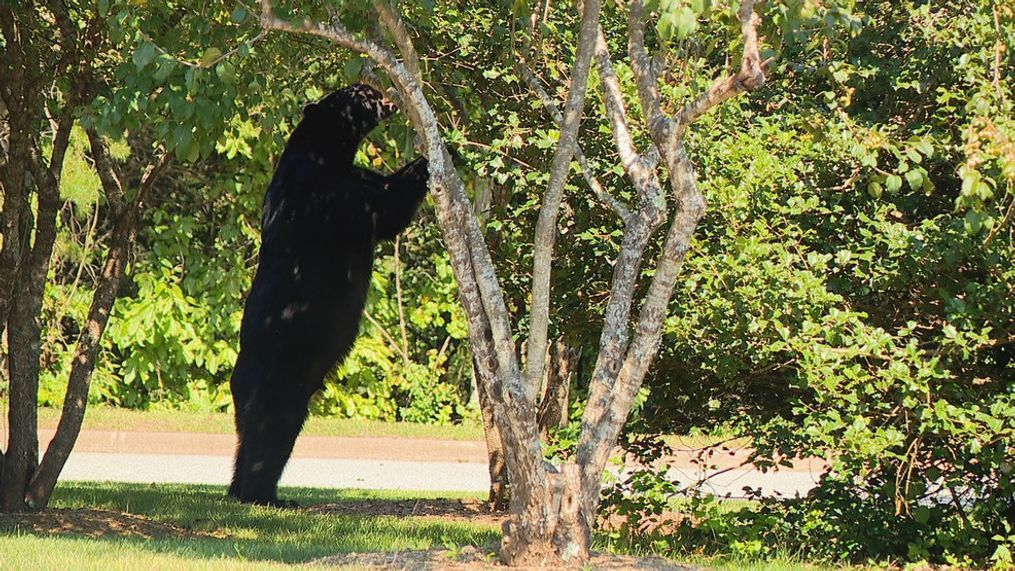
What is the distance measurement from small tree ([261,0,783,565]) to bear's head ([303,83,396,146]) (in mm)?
2509

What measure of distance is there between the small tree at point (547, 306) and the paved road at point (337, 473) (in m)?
6.44

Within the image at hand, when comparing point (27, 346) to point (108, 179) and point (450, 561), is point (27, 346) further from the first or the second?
point (450, 561)

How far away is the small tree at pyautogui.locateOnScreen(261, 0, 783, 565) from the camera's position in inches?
197

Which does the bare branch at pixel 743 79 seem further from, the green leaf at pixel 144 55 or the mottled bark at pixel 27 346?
the mottled bark at pixel 27 346

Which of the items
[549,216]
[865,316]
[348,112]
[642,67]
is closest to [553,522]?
[549,216]

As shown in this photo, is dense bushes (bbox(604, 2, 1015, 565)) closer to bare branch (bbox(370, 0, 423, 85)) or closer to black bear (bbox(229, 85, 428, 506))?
bare branch (bbox(370, 0, 423, 85))

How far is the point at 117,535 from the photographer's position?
674 cm

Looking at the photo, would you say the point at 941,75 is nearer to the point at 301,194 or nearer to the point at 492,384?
the point at 492,384

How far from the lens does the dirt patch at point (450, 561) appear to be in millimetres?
5125

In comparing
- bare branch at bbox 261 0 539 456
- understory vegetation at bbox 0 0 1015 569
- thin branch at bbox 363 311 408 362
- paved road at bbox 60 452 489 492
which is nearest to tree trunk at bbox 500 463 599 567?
bare branch at bbox 261 0 539 456

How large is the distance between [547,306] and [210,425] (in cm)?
1058

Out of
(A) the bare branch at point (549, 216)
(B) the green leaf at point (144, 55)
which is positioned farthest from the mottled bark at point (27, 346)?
(A) the bare branch at point (549, 216)

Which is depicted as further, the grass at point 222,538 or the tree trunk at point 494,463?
the tree trunk at point 494,463

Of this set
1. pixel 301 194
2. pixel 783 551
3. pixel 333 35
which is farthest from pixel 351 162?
pixel 783 551
